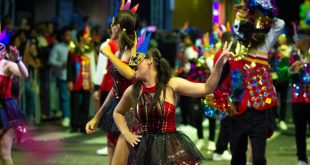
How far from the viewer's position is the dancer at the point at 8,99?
9.67m

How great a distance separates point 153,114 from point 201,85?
50 cm

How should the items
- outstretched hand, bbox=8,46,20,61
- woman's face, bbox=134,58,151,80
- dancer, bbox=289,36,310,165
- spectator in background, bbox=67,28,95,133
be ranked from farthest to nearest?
spectator in background, bbox=67,28,95,133 → dancer, bbox=289,36,310,165 → outstretched hand, bbox=8,46,20,61 → woman's face, bbox=134,58,151,80

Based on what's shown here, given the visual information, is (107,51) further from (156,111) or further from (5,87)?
(5,87)

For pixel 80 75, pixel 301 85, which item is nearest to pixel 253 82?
pixel 301 85

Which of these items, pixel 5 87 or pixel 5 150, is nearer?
pixel 5 150

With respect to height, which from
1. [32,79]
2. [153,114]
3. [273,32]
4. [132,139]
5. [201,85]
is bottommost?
[32,79]

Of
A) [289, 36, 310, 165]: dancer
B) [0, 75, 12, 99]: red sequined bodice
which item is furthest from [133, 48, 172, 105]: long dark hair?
[289, 36, 310, 165]: dancer

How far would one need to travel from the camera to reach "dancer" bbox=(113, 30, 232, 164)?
7.40m

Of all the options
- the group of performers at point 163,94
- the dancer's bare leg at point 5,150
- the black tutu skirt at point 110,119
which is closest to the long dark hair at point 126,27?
the group of performers at point 163,94

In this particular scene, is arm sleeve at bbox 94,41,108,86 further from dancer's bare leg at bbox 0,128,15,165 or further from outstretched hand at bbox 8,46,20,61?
dancer's bare leg at bbox 0,128,15,165

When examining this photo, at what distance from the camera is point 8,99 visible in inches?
388

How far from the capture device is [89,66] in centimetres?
1697

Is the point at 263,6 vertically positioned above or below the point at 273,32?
above

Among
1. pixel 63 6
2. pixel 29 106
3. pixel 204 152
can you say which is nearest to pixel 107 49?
pixel 204 152
